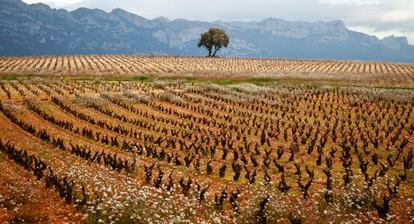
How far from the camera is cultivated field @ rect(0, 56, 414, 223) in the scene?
14.2 metres

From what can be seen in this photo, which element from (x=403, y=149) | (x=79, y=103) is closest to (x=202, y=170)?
(x=403, y=149)

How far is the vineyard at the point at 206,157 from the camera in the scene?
1418 centimetres

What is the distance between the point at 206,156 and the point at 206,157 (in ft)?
0.58

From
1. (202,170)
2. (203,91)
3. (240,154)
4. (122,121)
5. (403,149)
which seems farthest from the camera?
(203,91)

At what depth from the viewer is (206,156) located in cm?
2234

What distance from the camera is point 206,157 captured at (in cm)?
2217

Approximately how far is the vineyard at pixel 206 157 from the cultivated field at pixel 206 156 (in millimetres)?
87

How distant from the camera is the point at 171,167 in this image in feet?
65.3

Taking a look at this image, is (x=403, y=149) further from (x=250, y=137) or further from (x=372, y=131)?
(x=250, y=137)

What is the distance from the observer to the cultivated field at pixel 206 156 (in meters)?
14.2

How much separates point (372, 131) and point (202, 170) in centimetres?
1517

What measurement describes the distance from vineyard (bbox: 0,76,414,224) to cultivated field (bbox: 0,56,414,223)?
0.09 metres

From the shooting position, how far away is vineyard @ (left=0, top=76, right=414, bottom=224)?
14.2 metres

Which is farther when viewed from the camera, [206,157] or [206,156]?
[206,156]
